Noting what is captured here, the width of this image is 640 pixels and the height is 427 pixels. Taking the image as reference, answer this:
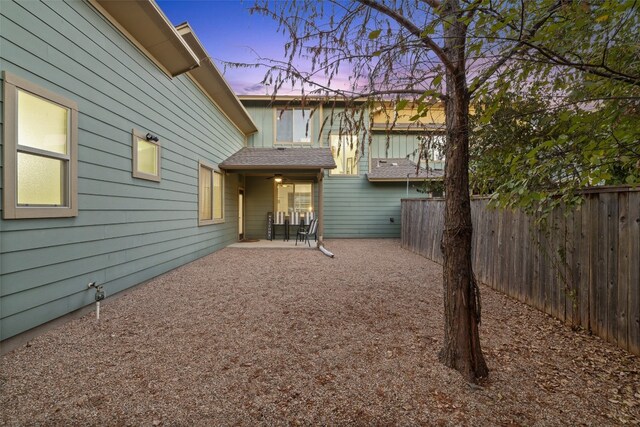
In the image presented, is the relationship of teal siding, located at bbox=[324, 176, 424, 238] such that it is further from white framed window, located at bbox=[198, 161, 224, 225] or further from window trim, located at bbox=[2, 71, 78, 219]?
window trim, located at bbox=[2, 71, 78, 219]

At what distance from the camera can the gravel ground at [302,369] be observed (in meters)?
1.83

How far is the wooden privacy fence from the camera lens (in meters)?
2.57

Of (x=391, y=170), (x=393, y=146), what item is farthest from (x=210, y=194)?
(x=393, y=146)

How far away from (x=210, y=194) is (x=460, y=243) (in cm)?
719

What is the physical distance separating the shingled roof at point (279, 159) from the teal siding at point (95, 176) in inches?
101

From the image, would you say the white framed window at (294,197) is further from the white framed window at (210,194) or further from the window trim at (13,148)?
the window trim at (13,148)

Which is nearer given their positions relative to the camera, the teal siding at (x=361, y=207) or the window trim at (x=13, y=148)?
the window trim at (x=13, y=148)

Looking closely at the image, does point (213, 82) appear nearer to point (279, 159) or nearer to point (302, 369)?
point (279, 159)

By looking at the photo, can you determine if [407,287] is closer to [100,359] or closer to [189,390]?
[189,390]

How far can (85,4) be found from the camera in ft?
11.6

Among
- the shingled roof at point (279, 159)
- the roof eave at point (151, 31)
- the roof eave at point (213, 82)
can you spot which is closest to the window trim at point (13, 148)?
the roof eave at point (151, 31)

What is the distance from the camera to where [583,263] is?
304 cm

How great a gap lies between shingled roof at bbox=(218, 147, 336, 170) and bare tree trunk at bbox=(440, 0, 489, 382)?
6.61 metres

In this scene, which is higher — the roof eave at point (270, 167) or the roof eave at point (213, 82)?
the roof eave at point (213, 82)
